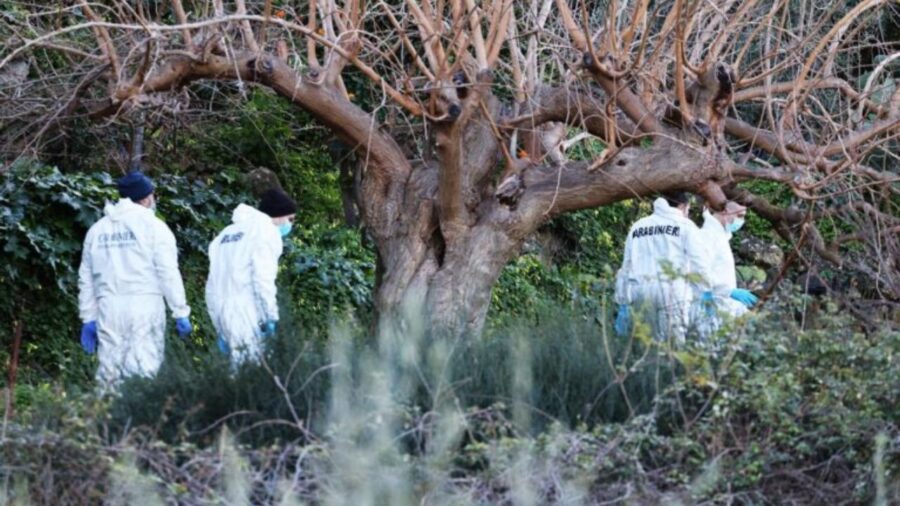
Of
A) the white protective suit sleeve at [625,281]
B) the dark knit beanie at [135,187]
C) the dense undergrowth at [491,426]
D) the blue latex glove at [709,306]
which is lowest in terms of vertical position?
the dense undergrowth at [491,426]

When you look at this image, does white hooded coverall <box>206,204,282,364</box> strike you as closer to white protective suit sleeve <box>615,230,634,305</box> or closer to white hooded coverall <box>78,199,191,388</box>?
white hooded coverall <box>78,199,191,388</box>

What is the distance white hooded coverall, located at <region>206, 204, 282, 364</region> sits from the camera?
1013 cm

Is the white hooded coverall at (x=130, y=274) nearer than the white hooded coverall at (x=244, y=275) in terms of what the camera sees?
No

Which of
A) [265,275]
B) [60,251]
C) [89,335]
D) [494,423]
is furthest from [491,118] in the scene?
[60,251]

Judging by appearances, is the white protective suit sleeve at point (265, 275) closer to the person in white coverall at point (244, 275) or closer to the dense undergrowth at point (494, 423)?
the person in white coverall at point (244, 275)

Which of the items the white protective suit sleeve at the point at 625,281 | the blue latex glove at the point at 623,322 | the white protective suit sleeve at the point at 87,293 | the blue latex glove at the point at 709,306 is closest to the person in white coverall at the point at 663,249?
the white protective suit sleeve at the point at 625,281

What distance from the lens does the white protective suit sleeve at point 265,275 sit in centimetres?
1010

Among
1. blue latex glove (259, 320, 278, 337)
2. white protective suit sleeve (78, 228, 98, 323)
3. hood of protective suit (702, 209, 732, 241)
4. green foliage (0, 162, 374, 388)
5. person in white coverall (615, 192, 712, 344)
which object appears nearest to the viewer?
blue latex glove (259, 320, 278, 337)

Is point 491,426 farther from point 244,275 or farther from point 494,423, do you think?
point 244,275

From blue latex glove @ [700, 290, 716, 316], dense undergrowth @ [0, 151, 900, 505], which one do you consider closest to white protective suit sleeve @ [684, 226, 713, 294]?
dense undergrowth @ [0, 151, 900, 505]

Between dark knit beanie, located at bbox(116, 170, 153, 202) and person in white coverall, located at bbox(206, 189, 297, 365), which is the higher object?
dark knit beanie, located at bbox(116, 170, 153, 202)

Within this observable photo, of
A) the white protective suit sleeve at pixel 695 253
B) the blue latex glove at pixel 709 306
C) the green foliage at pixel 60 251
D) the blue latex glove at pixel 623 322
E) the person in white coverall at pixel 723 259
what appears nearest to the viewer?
the blue latex glove at pixel 709 306

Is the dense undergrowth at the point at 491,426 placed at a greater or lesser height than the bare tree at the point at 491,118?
lesser

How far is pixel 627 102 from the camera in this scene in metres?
10.4
